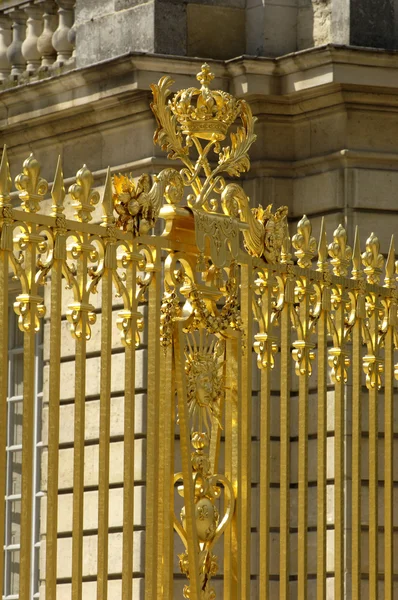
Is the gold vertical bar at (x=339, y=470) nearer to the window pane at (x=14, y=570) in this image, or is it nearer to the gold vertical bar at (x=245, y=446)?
the gold vertical bar at (x=245, y=446)

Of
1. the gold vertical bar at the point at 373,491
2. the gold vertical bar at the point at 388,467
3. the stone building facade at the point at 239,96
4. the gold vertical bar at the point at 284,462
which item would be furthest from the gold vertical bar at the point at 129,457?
the stone building facade at the point at 239,96

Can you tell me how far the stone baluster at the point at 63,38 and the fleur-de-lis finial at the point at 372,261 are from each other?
25.1ft

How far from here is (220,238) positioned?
255 inches

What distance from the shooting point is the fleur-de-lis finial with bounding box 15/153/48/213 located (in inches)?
228

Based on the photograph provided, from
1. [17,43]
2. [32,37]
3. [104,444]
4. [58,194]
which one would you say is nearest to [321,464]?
[104,444]

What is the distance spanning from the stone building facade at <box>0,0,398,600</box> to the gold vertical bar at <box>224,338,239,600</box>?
6.13 m

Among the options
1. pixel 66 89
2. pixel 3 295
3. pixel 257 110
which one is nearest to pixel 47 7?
pixel 66 89

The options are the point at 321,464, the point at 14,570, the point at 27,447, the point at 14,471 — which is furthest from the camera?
the point at 14,471

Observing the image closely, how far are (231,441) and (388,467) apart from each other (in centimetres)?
112

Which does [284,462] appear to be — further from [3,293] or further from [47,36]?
[47,36]

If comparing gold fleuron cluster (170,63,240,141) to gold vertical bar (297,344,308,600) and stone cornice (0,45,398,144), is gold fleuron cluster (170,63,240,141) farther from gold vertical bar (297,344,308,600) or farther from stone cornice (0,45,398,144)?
stone cornice (0,45,398,144)

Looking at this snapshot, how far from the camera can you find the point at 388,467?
24.3ft

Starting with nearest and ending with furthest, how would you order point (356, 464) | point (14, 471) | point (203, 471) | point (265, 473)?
point (203, 471) < point (265, 473) < point (356, 464) < point (14, 471)

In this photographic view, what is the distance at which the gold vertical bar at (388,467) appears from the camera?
7336mm
